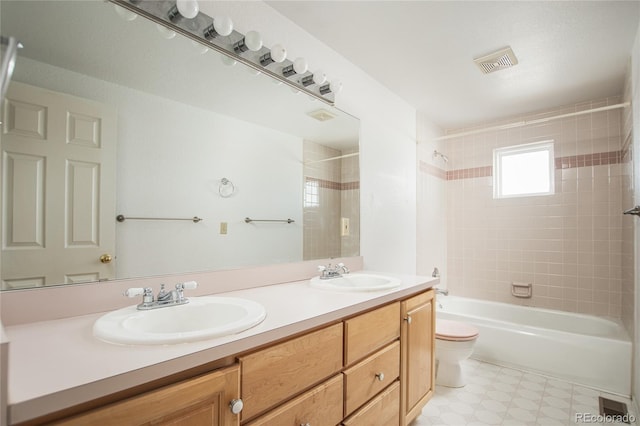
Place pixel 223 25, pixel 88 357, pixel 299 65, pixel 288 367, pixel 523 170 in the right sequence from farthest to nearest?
pixel 523 170, pixel 299 65, pixel 223 25, pixel 288 367, pixel 88 357

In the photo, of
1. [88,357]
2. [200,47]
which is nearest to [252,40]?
[200,47]

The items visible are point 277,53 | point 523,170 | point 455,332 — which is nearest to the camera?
point 277,53

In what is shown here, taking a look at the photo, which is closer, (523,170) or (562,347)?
(562,347)

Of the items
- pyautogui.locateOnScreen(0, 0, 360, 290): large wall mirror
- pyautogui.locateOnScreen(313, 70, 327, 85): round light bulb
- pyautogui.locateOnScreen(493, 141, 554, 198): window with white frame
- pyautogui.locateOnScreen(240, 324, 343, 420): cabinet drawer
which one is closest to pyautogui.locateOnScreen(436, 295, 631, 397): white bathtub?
pyautogui.locateOnScreen(493, 141, 554, 198): window with white frame

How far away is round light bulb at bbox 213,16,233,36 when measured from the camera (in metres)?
1.23

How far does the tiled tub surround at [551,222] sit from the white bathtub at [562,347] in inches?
6.0

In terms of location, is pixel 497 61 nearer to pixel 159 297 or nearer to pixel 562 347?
pixel 562 347

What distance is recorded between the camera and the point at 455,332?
220cm

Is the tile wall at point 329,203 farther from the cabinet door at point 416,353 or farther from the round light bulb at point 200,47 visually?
the round light bulb at point 200,47

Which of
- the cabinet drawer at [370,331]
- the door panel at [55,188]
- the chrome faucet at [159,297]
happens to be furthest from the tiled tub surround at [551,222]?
the door panel at [55,188]

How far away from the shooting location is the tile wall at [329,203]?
183 cm

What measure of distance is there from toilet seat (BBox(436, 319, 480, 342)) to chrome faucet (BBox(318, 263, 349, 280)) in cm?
89

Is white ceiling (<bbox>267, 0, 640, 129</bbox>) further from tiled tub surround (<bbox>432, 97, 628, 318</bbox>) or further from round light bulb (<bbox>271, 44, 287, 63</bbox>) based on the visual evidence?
tiled tub surround (<bbox>432, 97, 628, 318</bbox>)

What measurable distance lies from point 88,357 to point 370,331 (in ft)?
3.10
